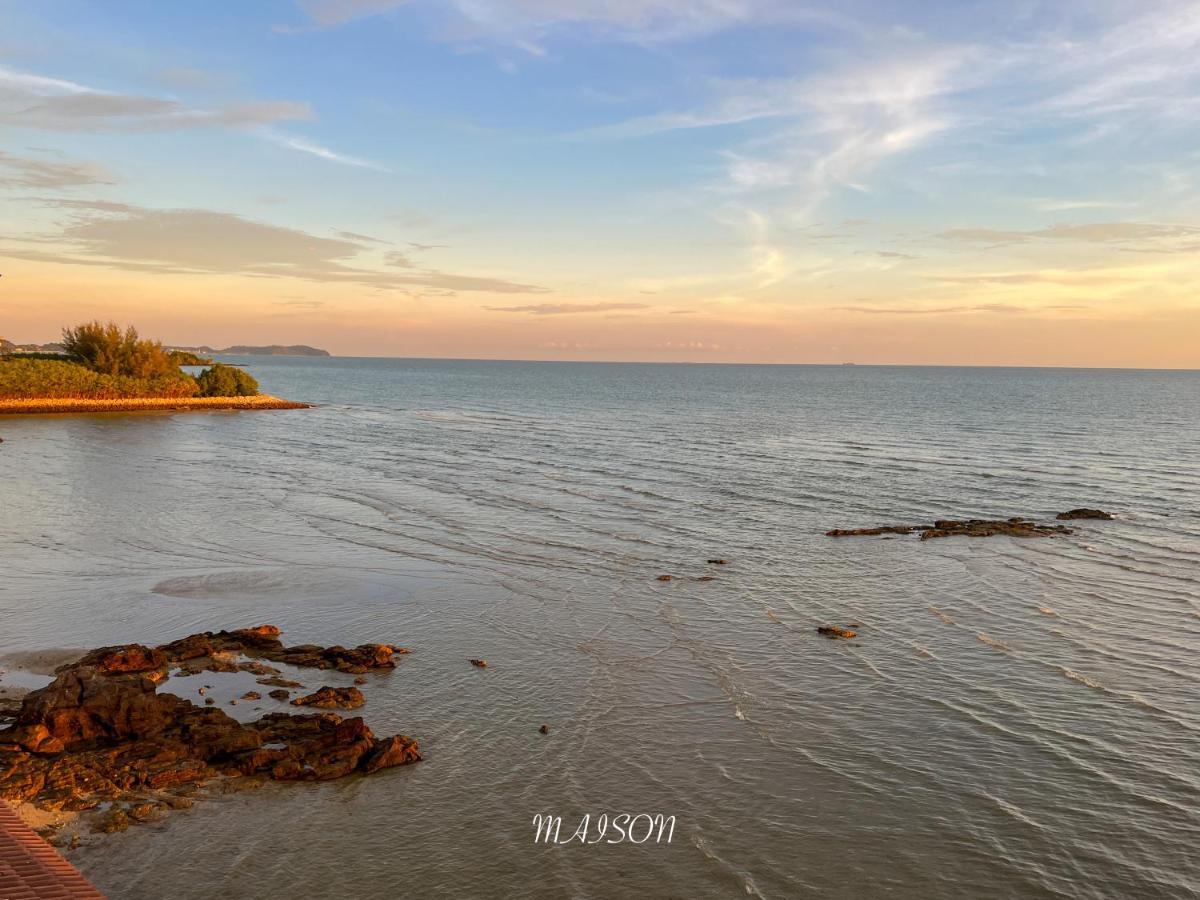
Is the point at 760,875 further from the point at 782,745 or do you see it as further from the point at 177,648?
the point at 177,648

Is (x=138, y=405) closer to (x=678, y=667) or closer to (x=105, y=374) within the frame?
(x=105, y=374)

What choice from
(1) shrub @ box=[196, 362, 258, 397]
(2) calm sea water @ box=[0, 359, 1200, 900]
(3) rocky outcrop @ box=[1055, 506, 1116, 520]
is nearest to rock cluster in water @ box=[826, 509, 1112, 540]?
(2) calm sea water @ box=[0, 359, 1200, 900]

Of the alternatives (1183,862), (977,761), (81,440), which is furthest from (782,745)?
(81,440)

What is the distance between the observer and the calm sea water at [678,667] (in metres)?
10.9

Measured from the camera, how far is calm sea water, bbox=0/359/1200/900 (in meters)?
10.9

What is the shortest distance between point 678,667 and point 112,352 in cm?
9546

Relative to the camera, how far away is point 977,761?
13.8 meters

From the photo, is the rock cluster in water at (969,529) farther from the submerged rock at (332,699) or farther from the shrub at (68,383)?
the shrub at (68,383)

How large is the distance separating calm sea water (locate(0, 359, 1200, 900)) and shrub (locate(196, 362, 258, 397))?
57781 millimetres

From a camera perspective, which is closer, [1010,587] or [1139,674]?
[1139,674]

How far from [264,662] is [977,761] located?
13845 millimetres

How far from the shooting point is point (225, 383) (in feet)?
339

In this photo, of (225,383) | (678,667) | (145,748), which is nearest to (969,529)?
(678,667)

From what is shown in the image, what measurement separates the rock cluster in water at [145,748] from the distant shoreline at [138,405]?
80269mm
